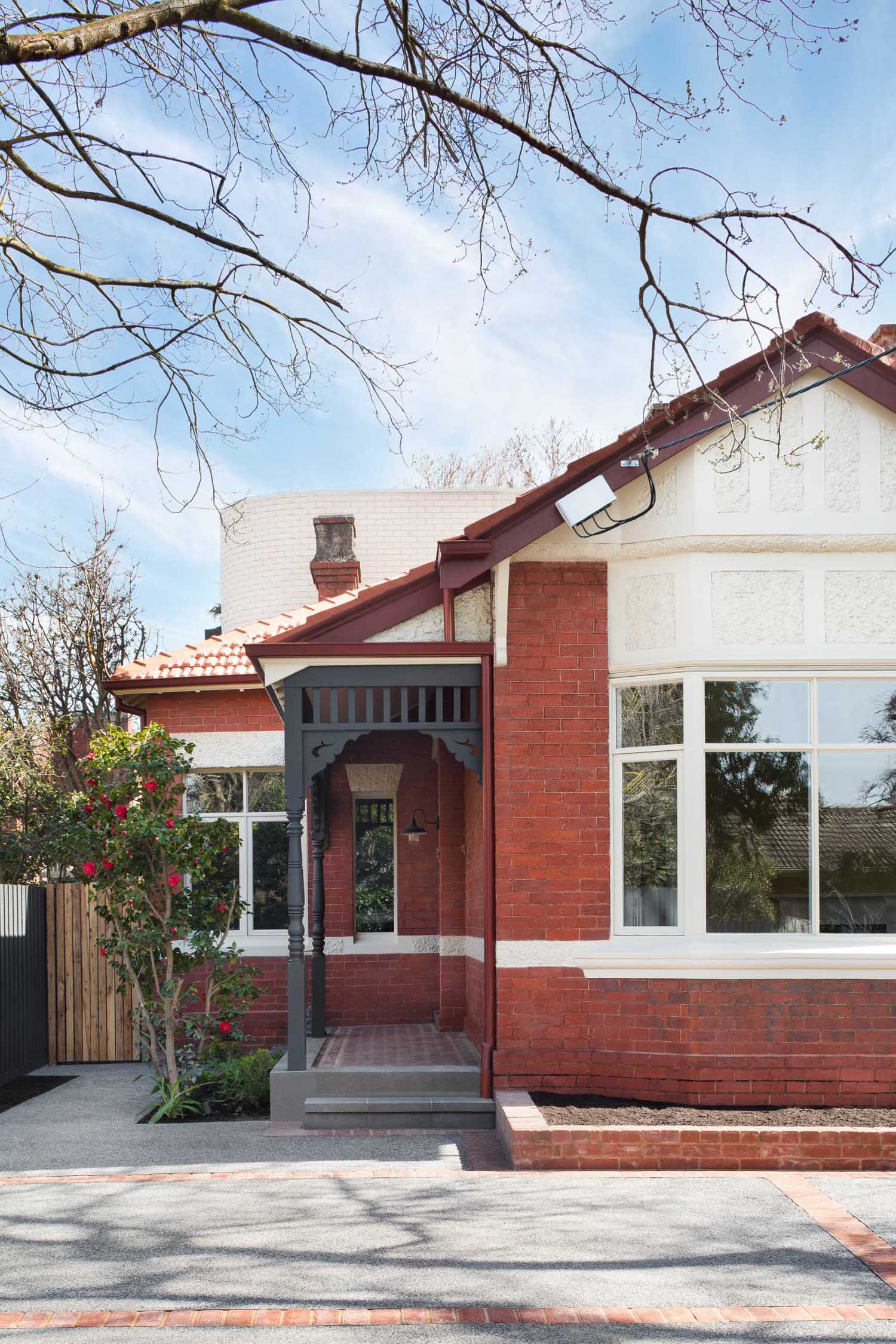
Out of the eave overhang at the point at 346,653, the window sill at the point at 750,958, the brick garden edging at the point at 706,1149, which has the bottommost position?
the brick garden edging at the point at 706,1149

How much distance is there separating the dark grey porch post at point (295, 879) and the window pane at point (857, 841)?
12.8 ft

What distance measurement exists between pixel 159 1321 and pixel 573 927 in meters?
4.57

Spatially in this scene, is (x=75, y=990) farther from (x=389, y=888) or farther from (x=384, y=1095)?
(x=384, y=1095)

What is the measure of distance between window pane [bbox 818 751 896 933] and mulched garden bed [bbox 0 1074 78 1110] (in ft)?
23.2

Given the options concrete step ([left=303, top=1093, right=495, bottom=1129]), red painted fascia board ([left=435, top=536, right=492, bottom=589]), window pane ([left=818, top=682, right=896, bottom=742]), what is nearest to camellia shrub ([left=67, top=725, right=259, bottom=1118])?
concrete step ([left=303, top=1093, right=495, bottom=1129])

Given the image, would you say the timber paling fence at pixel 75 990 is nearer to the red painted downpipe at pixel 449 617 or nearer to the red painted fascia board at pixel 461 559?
the red painted downpipe at pixel 449 617

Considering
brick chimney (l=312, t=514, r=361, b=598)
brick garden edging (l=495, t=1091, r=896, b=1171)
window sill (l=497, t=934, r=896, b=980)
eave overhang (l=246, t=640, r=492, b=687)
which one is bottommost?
brick garden edging (l=495, t=1091, r=896, b=1171)

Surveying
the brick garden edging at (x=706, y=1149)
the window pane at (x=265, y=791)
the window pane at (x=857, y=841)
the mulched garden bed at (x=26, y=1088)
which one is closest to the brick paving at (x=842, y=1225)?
the brick garden edging at (x=706, y=1149)

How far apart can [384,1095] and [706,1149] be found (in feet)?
8.80

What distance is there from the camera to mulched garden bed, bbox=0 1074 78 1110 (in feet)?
35.5

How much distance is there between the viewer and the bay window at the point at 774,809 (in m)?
8.98

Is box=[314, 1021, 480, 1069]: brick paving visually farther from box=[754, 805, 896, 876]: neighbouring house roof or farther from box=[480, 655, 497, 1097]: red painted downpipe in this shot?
box=[754, 805, 896, 876]: neighbouring house roof

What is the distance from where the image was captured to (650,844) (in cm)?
926

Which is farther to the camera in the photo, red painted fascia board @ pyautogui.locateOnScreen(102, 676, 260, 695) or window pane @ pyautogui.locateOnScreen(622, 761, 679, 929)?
red painted fascia board @ pyautogui.locateOnScreen(102, 676, 260, 695)
